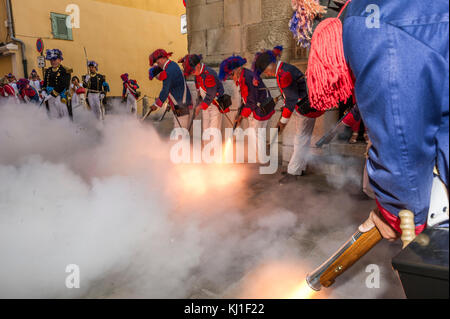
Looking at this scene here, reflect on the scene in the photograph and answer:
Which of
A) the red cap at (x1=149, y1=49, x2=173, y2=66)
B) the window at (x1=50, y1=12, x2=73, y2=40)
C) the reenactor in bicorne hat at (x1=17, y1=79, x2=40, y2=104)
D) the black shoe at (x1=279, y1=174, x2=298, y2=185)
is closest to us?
the black shoe at (x1=279, y1=174, x2=298, y2=185)

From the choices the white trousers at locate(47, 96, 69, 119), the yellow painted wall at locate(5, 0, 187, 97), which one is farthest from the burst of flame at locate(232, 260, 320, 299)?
the yellow painted wall at locate(5, 0, 187, 97)

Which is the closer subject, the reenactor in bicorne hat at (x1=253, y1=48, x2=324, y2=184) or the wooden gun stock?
the wooden gun stock

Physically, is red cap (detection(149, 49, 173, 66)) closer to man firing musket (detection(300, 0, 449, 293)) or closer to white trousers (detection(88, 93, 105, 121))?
man firing musket (detection(300, 0, 449, 293))

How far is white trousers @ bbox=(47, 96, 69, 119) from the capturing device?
31.9 ft

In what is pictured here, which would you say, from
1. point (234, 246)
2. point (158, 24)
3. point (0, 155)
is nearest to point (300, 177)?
point (234, 246)

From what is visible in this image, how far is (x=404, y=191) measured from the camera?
1.15m

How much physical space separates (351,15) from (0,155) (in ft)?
27.0

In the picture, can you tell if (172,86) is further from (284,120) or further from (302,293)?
(302,293)

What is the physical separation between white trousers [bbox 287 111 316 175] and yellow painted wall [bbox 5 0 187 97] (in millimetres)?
15061

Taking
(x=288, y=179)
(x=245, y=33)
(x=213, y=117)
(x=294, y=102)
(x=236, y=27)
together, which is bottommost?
(x=288, y=179)

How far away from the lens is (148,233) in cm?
323

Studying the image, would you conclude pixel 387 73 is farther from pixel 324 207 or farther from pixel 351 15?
pixel 324 207

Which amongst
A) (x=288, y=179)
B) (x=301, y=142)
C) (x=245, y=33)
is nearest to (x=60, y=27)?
(x=245, y=33)

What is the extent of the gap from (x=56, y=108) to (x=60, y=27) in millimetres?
8759
